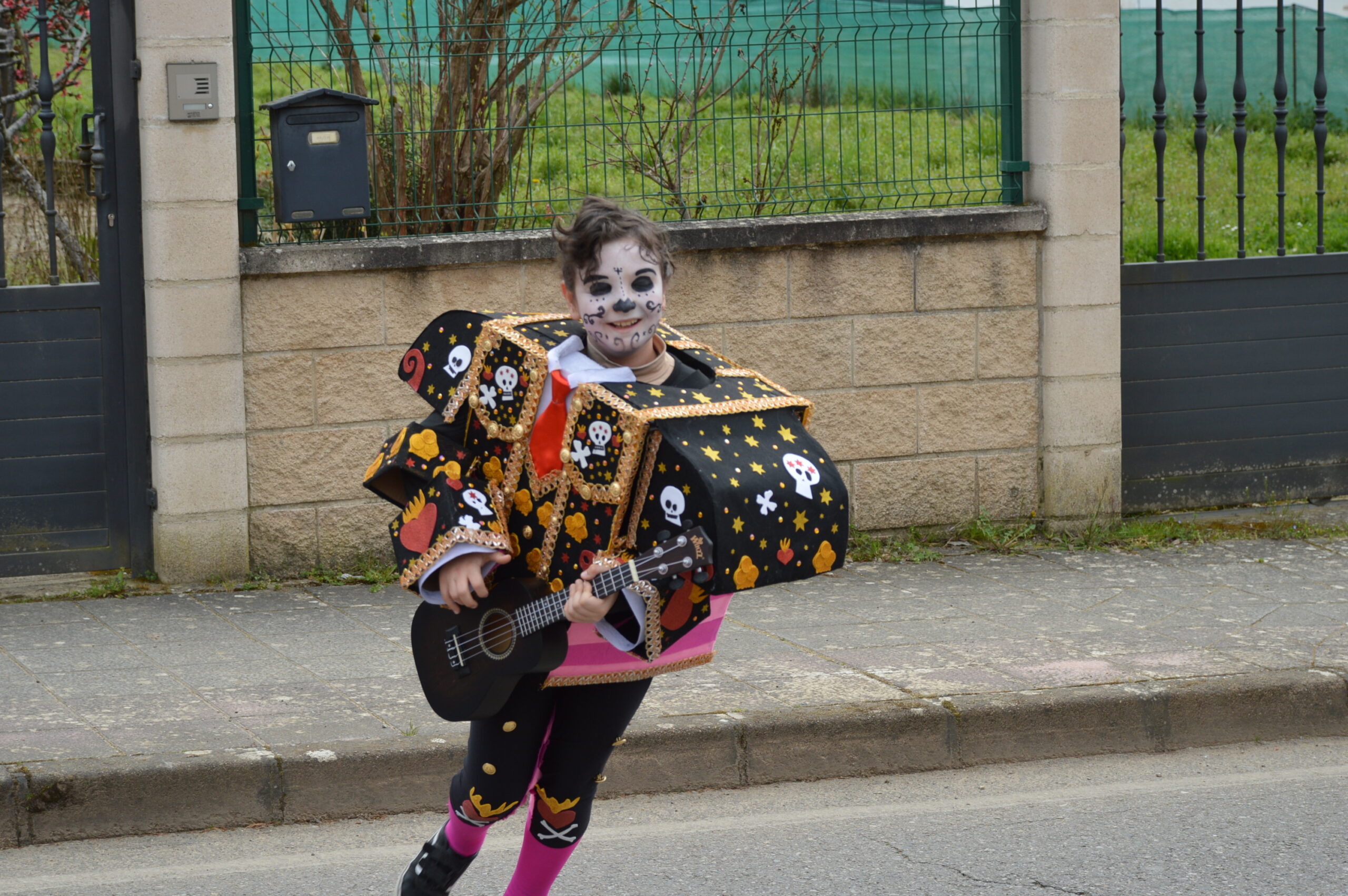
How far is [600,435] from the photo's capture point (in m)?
3.26

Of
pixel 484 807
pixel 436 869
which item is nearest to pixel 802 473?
pixel 484 807

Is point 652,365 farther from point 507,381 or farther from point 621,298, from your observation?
point 507,381

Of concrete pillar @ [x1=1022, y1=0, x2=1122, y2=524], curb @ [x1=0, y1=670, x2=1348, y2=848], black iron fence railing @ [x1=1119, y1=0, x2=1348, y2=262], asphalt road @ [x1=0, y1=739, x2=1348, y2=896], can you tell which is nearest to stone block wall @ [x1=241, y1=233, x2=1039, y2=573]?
concrete pillar @ [x1=1022, y1=0, x2=1122, y2=524]

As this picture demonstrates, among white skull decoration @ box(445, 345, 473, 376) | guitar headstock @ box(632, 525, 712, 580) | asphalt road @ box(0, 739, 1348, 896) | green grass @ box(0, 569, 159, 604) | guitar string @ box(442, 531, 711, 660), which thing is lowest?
asphalt road @ box(0, 739, 1348, 896)

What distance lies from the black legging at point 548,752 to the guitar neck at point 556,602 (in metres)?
0.21

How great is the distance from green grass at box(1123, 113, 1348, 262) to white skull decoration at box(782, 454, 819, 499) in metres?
6.68

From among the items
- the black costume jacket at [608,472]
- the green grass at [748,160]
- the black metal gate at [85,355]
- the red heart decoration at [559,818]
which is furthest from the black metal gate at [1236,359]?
the red heart decoration at [559,818]

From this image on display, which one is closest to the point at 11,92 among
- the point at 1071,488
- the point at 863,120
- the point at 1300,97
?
the point at 863,120

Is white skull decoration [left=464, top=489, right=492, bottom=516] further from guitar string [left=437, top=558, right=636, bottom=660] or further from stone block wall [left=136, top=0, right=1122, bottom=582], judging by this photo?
stone block wall [left=136, top=0, right=1122, bottom=582]

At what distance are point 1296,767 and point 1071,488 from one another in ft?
9.67

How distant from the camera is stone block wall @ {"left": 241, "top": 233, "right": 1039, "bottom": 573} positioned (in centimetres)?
730

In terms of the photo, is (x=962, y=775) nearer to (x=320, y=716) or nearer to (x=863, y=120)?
(x=320, y=716)

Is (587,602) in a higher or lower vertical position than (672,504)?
lower

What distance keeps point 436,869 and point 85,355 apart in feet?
14.1
